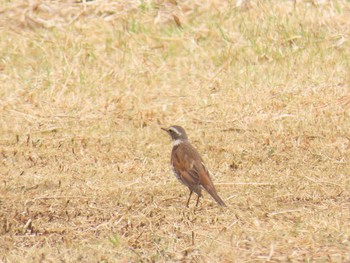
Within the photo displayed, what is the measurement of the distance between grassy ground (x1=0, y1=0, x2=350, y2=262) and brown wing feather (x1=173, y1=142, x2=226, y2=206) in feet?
0.62

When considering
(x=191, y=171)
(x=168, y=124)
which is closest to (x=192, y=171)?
(x=191, y=171)

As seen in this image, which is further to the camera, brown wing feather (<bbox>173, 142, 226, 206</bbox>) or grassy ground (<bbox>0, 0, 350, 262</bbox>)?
brown wing feather (<bbox>173, 142, 226, 206</bbox>)

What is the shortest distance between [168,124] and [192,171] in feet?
9.23

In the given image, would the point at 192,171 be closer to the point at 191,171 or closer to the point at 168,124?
the point at 191,171

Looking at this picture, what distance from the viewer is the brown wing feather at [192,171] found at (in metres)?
7.32

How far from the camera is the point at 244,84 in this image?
11.0 m

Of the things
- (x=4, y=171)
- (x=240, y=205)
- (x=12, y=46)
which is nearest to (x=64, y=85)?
(x=12, y=46)

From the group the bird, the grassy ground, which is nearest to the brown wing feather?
the bird

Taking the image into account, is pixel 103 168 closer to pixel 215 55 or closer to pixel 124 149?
pixel 124 149

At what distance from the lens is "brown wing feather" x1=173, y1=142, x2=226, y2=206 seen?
24.0 feet

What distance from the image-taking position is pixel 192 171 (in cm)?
741

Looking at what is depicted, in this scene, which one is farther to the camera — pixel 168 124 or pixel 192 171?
pixel 168 124

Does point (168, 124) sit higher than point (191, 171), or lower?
lower

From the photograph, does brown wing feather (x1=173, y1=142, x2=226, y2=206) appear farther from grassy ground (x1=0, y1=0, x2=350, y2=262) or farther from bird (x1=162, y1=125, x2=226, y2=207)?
grassy ground (x1=0, y1=0, x2=350, y2=262)
